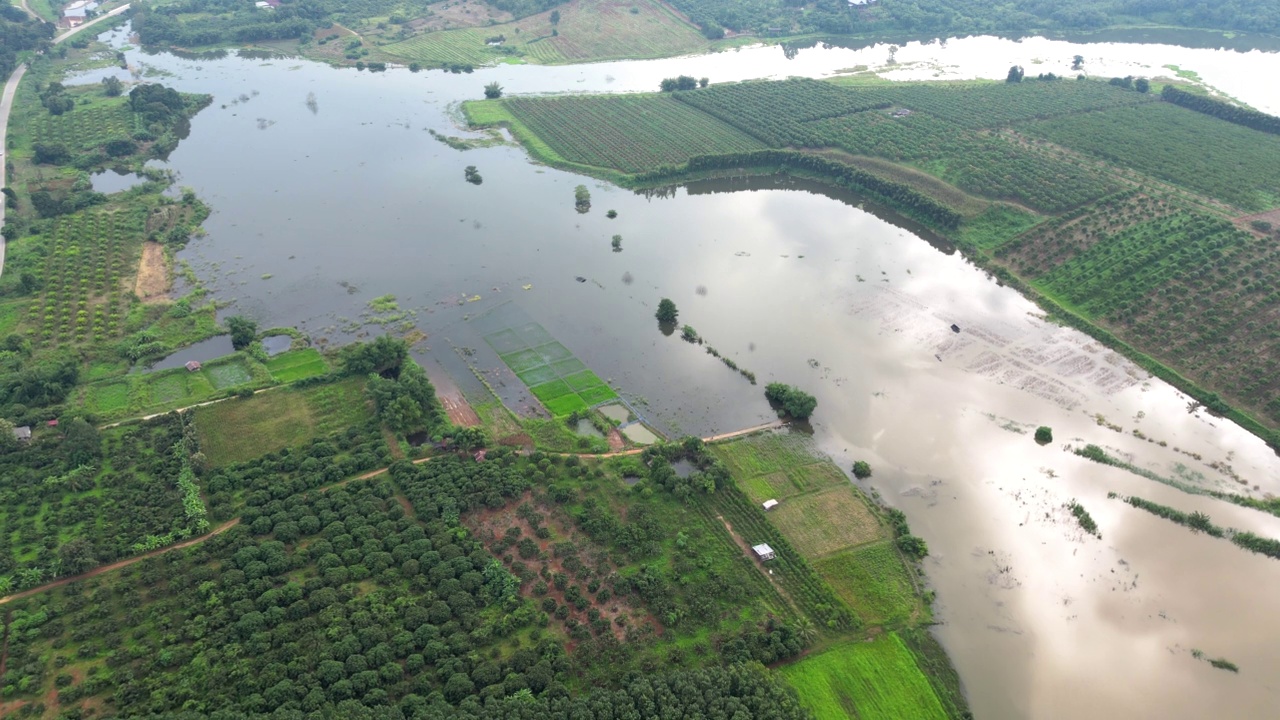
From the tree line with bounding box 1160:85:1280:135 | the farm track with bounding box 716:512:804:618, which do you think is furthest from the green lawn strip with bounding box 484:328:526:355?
the tree line with bounding box 1160:85:1280:135

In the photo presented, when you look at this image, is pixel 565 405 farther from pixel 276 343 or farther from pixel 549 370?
pixel 276 343

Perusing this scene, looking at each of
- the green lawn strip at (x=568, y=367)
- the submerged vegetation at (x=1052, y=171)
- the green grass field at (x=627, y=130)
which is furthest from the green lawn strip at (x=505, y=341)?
the green grass field at (x=627, y=130)

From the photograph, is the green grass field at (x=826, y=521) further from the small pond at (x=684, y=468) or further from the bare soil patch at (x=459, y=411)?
the bare soil patch at (x=459, y=411)

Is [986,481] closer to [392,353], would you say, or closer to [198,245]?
[392,353]

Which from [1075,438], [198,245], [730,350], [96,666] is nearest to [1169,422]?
[1075,438]

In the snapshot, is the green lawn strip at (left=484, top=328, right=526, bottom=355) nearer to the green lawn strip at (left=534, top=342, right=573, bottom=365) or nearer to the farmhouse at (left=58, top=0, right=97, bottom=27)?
the green lawn strip at (left=534, top=342, right=573, bottom=365)
